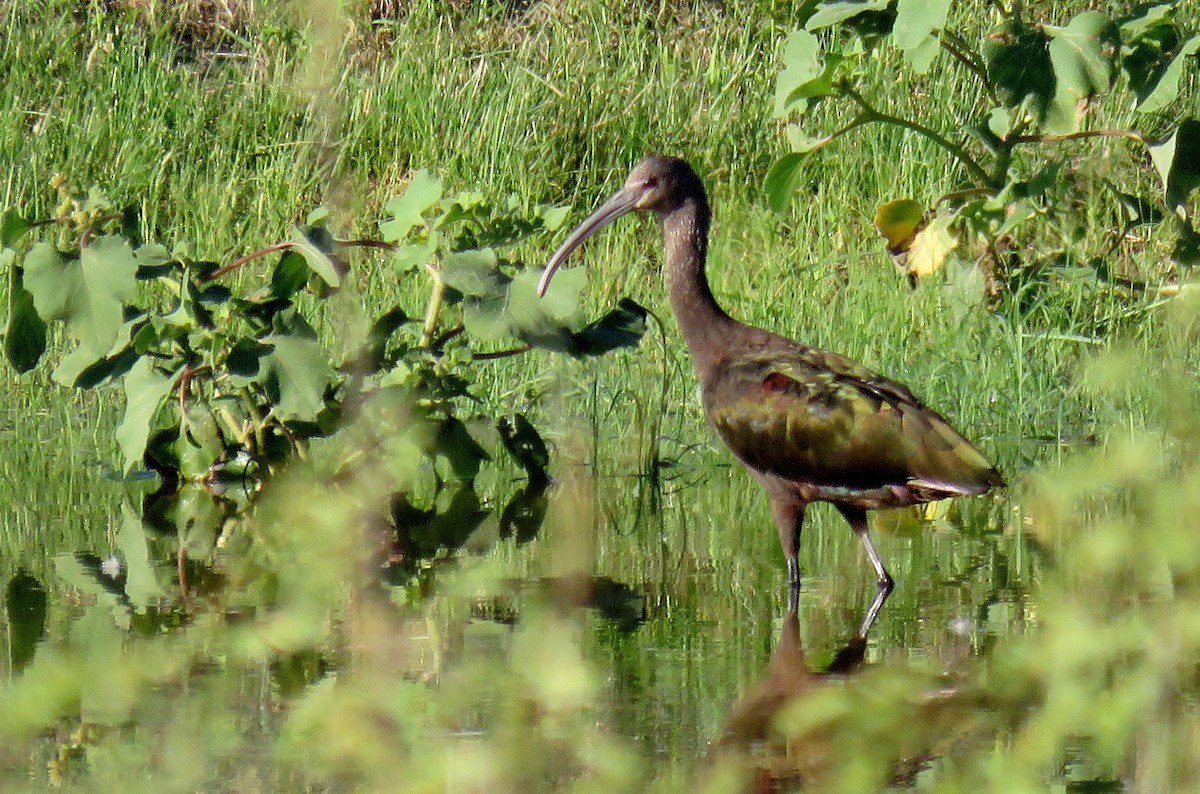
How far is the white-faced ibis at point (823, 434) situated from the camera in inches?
203

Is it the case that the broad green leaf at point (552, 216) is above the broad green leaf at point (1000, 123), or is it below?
below

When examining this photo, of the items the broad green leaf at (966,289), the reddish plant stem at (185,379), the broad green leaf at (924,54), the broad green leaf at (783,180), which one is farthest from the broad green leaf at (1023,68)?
the reddish plant stem at (185,379)

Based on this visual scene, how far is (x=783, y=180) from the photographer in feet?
24.3

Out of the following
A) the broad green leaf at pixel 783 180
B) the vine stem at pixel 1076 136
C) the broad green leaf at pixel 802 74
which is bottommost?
the broad green leaf at pixel 783 180

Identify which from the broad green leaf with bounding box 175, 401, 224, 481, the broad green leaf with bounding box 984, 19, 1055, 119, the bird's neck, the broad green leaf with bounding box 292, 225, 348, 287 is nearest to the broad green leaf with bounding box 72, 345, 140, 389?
the broad green leaf with bounding box 175, 401, 224, 481

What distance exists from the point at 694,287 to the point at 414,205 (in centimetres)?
89

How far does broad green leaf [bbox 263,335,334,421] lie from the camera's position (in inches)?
228

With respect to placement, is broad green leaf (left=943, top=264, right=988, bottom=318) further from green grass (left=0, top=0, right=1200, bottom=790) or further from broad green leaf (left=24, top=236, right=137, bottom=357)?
broad green leaf (left=24, top=236, right=137, bottom=357)

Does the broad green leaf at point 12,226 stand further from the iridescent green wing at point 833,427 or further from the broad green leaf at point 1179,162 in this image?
the broad green leaf at point 1179,162

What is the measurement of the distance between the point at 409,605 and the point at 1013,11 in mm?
3653

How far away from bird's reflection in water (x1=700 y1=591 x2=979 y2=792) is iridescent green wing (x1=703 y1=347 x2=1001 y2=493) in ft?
2.89

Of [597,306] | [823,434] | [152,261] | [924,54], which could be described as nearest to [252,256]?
[152,261]

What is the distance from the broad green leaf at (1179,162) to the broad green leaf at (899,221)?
4.11 feet

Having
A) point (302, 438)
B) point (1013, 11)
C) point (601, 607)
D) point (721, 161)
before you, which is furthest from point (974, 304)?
point (601, 607)
